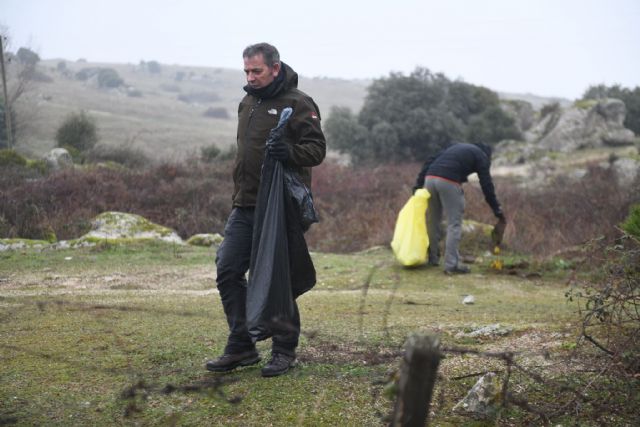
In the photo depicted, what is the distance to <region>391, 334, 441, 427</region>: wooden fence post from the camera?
1.98m

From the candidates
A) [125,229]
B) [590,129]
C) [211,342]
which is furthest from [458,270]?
[590,129]

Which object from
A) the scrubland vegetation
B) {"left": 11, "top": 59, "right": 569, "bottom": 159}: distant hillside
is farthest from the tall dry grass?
{"left": 11, "top": 59, "right": 569, "bottom": 159}: distant hillside

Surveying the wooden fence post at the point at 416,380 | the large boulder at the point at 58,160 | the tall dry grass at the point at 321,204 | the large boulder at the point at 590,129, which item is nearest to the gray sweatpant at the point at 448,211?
the tall dry grass at the point at 321,204

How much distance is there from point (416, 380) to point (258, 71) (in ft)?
9.71

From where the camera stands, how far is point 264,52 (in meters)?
4.49

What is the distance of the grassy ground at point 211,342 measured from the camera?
3.74m

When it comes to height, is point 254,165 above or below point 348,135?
above

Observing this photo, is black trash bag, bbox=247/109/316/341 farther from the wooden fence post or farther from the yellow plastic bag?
→ the yellow plastic bag

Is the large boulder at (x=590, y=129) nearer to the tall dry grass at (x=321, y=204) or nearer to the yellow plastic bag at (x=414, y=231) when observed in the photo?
the tall dry grass at (x=321, y=204)

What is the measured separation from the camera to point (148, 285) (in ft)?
29.2

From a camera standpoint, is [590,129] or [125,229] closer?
[125,229]

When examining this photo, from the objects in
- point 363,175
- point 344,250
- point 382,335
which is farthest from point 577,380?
point 363,175

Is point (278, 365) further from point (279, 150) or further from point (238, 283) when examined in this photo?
point (279, 150)

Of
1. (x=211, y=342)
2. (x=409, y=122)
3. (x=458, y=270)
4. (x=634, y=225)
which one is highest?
(x=409, y=122)
